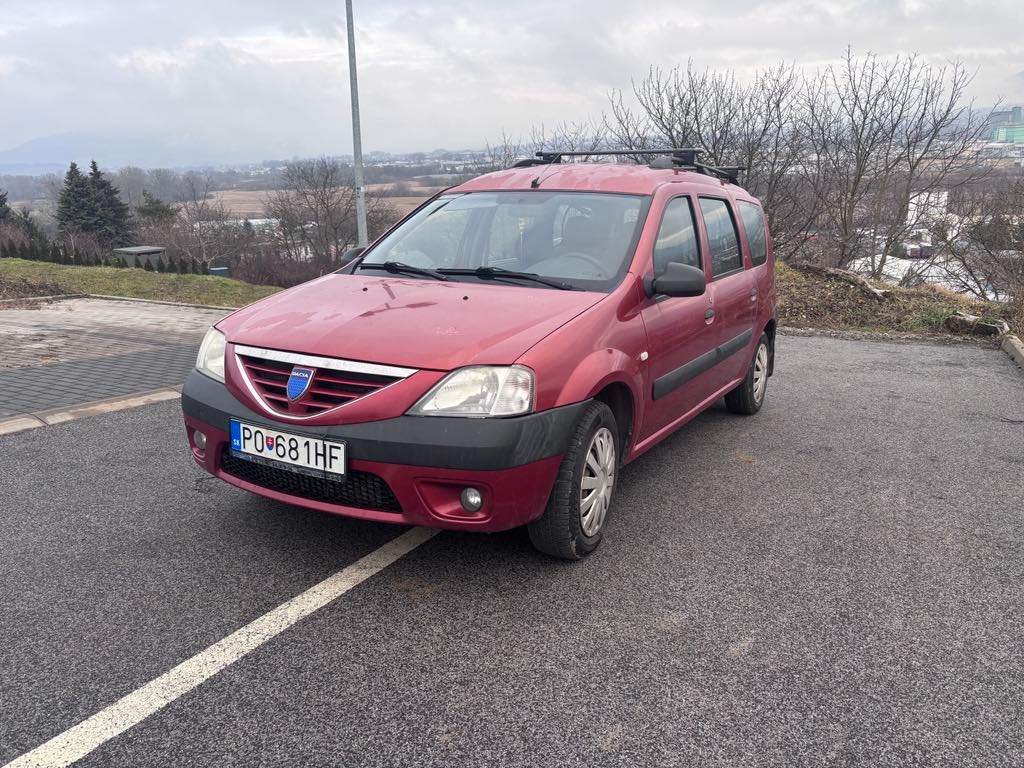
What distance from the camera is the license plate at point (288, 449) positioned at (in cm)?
308

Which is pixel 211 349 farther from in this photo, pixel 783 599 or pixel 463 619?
pixel 783 599

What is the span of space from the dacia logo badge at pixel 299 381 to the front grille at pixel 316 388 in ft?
0.04

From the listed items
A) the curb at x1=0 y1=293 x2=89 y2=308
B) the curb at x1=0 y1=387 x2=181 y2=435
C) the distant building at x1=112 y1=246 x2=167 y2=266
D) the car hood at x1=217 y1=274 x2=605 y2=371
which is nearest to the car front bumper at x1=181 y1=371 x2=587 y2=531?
the car hood at x1=217 y1=274 x2=605 y2=371

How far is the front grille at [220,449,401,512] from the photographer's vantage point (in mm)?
3092

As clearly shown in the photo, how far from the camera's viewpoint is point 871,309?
11.5 meters

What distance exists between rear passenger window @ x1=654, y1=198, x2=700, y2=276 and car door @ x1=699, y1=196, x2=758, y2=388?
21cm

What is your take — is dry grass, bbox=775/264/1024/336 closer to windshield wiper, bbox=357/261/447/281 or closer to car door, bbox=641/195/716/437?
car door, bbox=641/195/716/437

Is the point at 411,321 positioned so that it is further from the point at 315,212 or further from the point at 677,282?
the point at 315,212

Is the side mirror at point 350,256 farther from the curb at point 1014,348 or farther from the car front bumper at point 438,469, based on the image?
the curb at point 1014,348

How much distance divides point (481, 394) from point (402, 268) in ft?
4.78

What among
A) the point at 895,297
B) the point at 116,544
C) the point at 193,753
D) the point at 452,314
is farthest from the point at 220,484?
the point at 895,297

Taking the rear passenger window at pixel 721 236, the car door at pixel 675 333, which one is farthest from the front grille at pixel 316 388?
the rear passenger window at pixel 721 236

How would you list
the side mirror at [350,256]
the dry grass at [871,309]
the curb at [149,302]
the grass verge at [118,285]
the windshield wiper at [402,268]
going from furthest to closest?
1. the grass verge at [118,285]
2. the curb at [149,302]
3. the dry grass at [871,309]
4. the side mirror at [350,256]
5. the windshield wiper at [402,268]

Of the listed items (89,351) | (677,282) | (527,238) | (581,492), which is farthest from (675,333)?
(89,351)
